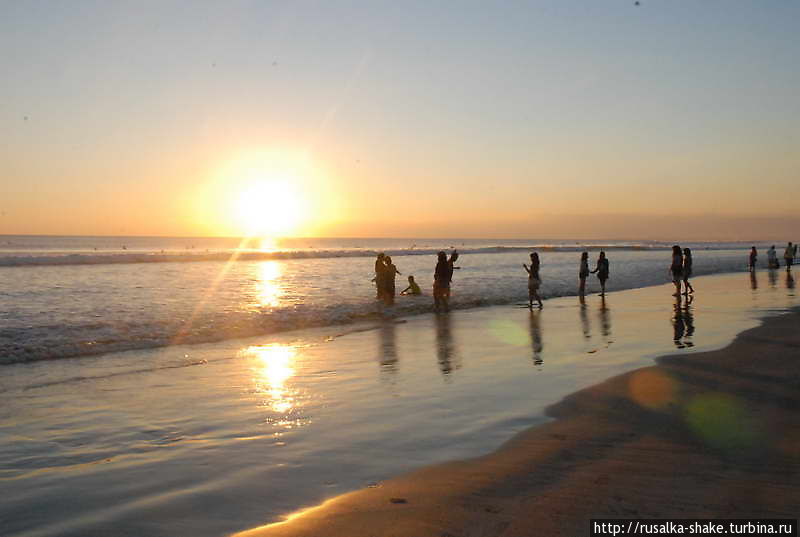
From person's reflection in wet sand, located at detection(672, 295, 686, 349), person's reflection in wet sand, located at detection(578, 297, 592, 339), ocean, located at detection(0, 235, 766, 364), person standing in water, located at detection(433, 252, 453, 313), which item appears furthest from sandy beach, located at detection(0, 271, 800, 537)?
person standing in water, located at detection(433, 252, 453, 313)

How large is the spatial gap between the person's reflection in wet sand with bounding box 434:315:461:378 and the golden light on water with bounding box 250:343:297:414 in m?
2.70

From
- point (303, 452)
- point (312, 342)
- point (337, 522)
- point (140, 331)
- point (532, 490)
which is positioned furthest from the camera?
point (140, 331)

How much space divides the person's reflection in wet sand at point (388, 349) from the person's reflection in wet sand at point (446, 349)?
893 millimetres

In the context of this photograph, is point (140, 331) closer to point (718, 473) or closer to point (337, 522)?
point (337, 522)

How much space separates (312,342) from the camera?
15.0 m

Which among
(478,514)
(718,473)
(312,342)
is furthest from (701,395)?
(312,342)

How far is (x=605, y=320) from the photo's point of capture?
1733 centimetres

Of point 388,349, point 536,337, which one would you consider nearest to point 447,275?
point 536,337

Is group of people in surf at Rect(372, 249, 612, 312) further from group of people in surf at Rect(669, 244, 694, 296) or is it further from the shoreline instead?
group of people in surf at Rect(669, 244, 694, 296)

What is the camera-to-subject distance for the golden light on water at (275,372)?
8.66 meters

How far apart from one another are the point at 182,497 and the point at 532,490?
9.53 ft

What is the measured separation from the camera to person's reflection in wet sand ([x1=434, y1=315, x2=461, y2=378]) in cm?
1093

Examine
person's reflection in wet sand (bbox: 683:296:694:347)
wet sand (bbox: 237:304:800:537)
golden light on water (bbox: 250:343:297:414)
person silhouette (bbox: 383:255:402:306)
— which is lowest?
person's reflection in wet sand (bbox: 683:296:694:347)

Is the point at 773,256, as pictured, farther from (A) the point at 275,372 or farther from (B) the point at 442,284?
(A) the point at 275,372
